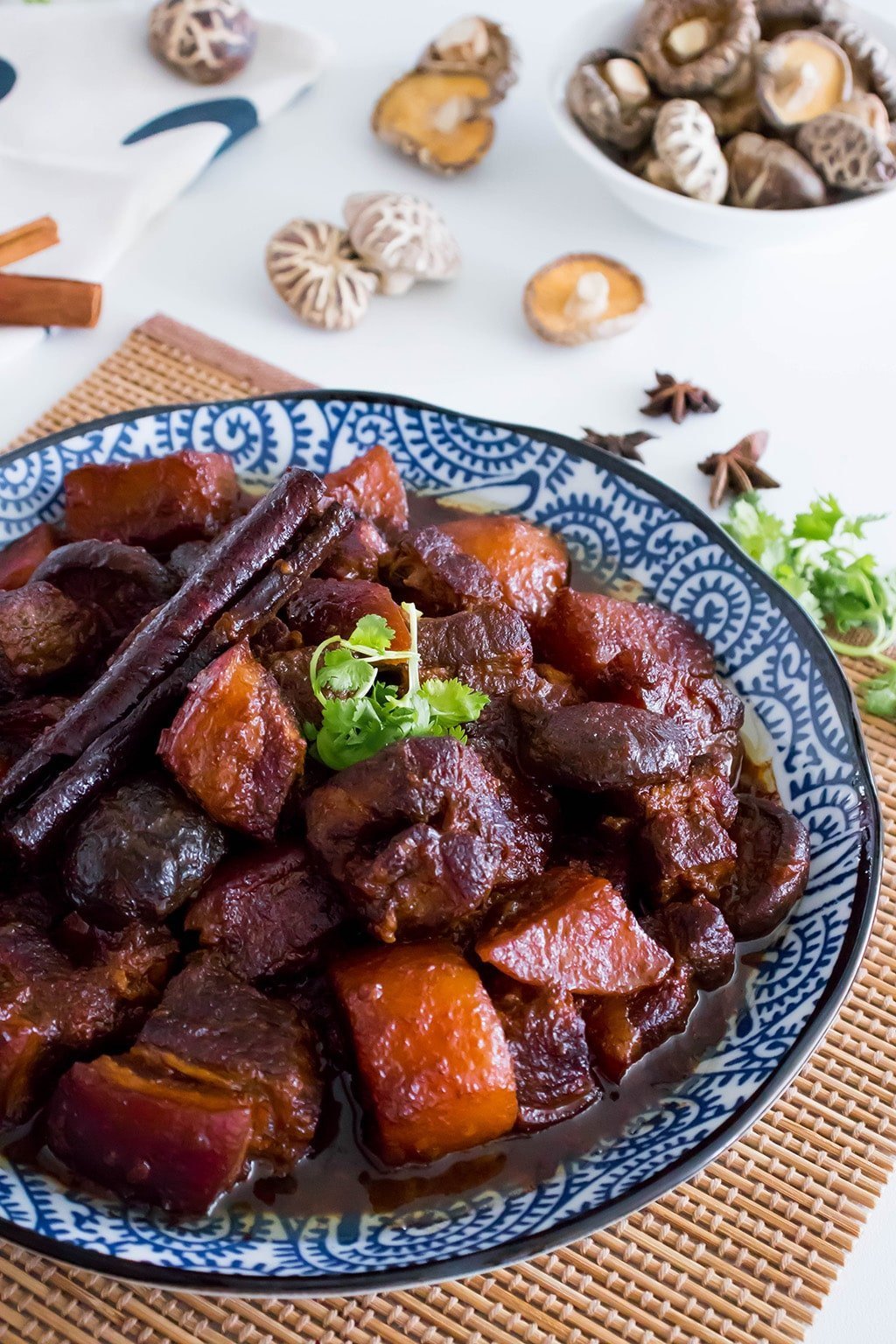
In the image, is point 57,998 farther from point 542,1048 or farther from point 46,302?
point 46,302

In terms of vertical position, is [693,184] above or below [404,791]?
above

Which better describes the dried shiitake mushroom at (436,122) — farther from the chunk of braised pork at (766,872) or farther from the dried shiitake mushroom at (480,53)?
the chunk of braised pork at (766,872)

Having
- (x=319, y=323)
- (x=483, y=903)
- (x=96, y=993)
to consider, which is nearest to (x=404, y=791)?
(x=483, y=903)

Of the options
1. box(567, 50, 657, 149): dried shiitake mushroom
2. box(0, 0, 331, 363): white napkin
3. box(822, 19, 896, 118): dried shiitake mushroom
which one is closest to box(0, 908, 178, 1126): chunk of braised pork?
box(0, 0, 331, 363): white napkin

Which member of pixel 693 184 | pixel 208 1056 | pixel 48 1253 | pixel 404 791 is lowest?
pixel 48 1253

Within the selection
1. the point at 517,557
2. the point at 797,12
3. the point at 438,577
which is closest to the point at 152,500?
the point at 438,577

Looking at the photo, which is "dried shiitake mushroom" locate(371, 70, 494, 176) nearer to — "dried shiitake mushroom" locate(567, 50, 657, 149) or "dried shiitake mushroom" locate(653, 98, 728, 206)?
"dried shiitake mushroom" locate(567, 50, 657, 149)

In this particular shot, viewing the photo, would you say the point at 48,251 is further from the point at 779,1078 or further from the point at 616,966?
the point at 779,1078

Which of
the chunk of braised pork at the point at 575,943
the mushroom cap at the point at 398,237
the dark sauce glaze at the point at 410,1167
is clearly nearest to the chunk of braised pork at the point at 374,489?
the chunk of braised pork at the point at 575,943
